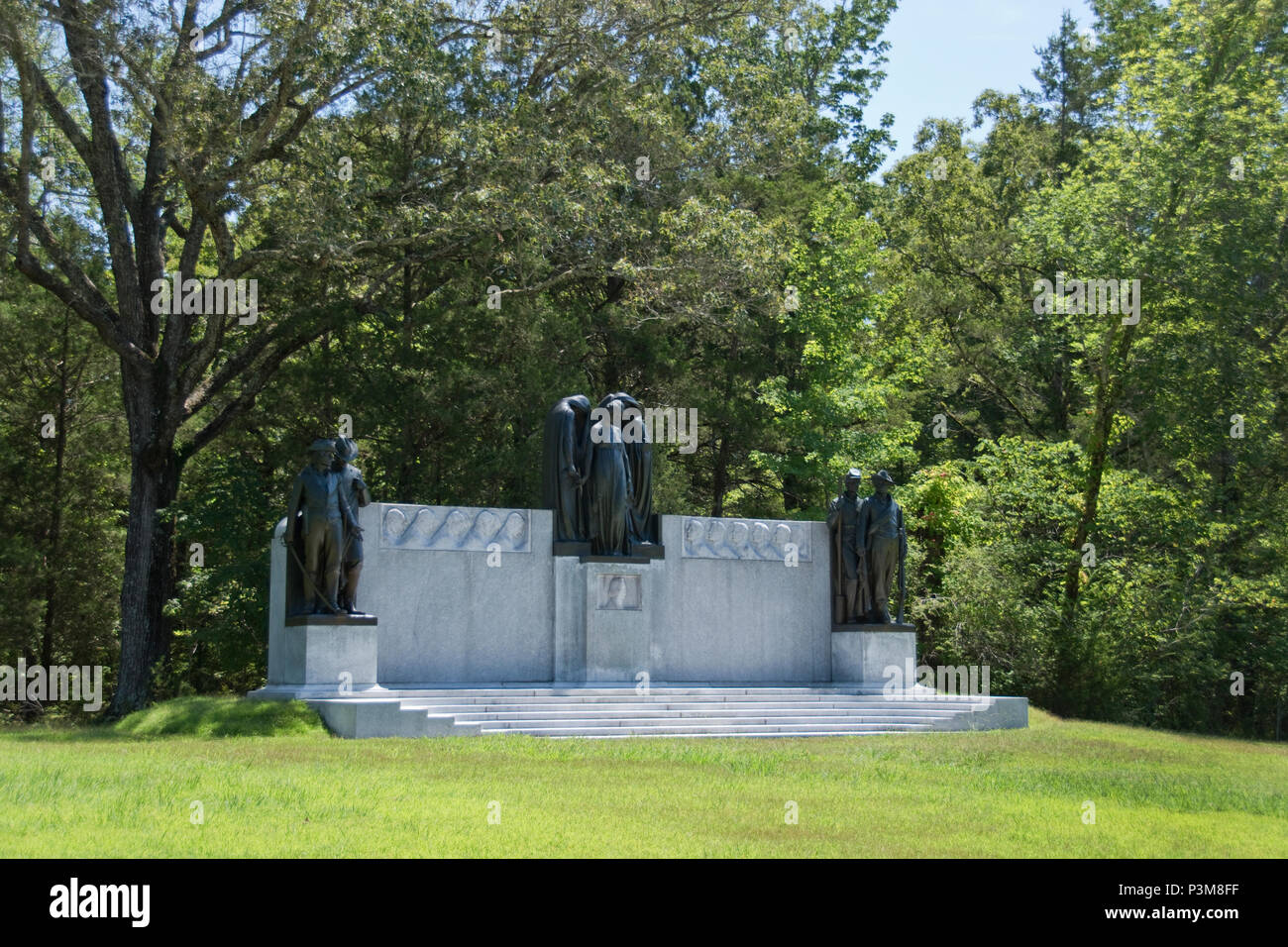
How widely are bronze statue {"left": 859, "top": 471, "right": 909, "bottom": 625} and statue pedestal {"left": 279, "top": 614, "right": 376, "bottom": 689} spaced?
7.27 meters

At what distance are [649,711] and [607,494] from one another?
3403 millimetres

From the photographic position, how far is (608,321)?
1093 inches

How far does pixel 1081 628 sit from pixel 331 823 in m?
18.8

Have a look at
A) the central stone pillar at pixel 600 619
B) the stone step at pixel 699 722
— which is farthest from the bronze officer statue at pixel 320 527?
the central stone pillar at pixel 600 619

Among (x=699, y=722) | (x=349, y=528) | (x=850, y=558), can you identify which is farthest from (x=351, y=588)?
(x=850, y=558)

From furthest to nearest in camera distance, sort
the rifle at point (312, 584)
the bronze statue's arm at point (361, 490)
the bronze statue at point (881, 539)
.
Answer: the bronze statue at point (881, 539)
the bronze statue's arm at point (361, 490)
the rifle at point (312, 584)

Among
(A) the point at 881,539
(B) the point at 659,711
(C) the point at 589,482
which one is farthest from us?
(A) the point at 881,539

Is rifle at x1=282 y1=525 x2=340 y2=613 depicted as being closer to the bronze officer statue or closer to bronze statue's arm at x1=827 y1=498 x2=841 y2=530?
the bronze officer statue

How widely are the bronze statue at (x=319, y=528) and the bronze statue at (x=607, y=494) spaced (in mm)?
3871

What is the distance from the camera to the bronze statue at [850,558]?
19062 mm

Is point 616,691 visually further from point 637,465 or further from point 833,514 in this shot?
point 833,514

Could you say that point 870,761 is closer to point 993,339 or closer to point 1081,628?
point 1081,628

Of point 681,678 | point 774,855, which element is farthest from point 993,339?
point 774,855

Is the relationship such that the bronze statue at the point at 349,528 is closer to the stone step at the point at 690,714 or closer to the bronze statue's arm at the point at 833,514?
the stone step at the point at 690,714
